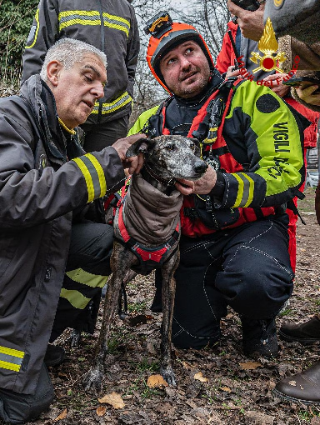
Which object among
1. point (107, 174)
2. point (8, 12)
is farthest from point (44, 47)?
point (8, 12)

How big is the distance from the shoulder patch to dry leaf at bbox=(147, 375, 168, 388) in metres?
1.95

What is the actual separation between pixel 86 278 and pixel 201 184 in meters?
1.01

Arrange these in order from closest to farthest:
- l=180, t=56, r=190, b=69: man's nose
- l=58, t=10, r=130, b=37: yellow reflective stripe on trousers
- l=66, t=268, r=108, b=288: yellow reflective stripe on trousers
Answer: l=66, t=268, r=108, b=288: yellow reflective stripe on trousers < l=180, t=56, r=190, b=69: man's nose < l=58, t=10, r=130, b=37: yellow reflective stripe on trousers

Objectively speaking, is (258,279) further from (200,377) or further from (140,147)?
(140,147)

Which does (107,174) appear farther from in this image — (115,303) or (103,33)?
(103,33)

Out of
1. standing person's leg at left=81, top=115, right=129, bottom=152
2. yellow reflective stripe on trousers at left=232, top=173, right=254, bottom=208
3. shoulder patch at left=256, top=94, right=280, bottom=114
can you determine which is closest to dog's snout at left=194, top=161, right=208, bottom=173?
yellow reflective stripe on trousers at left=232, top=173, right=254, bottom=208

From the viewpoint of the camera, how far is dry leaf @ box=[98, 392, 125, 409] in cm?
247

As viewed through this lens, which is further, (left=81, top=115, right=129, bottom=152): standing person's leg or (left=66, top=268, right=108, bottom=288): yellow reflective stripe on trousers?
(left=81, top=115, right=129, bottom=152): standing person's leg

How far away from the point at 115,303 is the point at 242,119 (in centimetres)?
157

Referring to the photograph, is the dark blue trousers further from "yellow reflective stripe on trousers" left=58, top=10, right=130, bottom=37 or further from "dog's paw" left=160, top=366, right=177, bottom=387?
"yellow reflective stripe on trousers" left=58, top=10, right=130, bottom=37

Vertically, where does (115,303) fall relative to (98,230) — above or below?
below

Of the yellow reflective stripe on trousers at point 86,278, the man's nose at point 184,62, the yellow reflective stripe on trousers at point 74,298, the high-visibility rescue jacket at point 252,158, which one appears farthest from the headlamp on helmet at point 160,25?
the yellow reflective stripe on trousers at point 74,298

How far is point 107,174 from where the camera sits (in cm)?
236

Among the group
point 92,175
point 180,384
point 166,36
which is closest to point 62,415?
point 180,384
